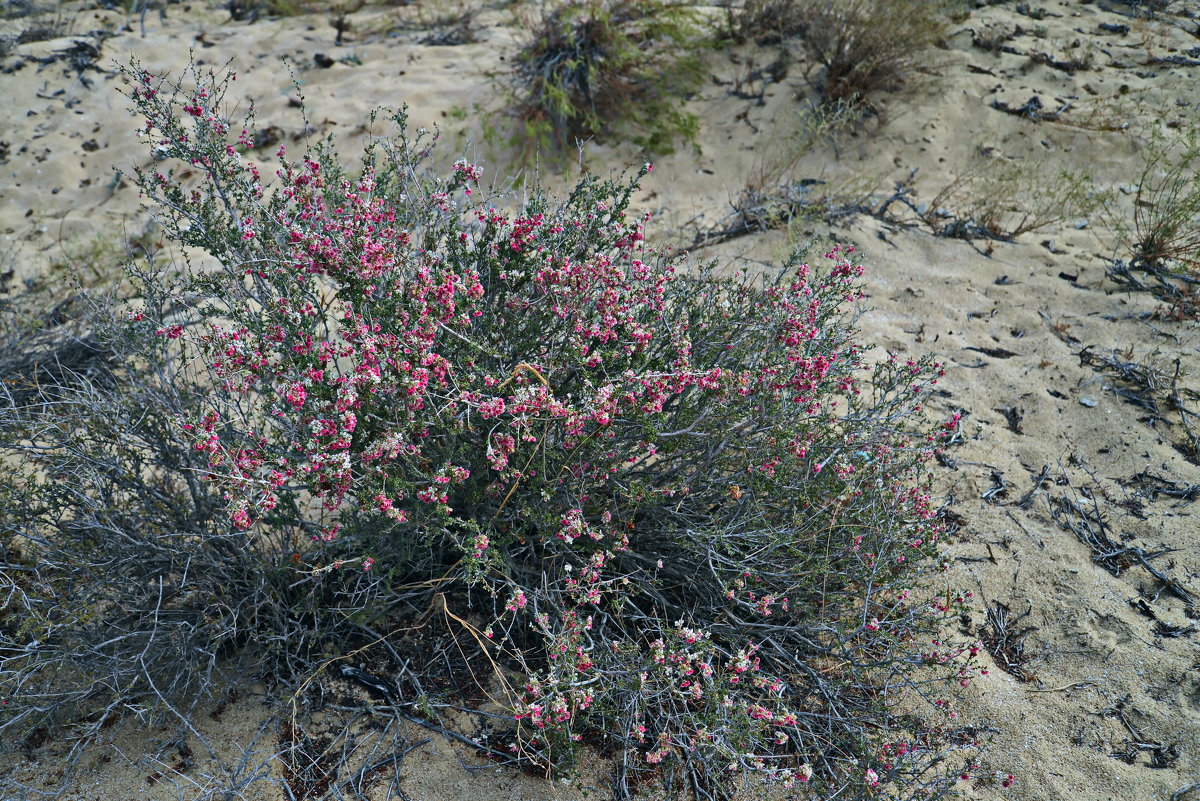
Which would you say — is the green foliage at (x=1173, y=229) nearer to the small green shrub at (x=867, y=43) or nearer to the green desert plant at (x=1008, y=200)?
the green desert plant at (x=1008, y=200)

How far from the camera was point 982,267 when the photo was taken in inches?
188

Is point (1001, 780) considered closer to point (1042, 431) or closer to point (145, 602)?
point (1042, 431)

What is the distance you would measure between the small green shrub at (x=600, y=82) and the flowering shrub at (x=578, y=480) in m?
3.21

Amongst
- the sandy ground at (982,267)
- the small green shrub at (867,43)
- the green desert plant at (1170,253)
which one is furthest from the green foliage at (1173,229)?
the small green shrub at (867,43)

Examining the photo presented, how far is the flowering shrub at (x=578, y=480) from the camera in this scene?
2242 millimetres

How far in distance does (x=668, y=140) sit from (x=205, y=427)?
468 centimetres

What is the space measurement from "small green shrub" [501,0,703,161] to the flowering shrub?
10.5ft

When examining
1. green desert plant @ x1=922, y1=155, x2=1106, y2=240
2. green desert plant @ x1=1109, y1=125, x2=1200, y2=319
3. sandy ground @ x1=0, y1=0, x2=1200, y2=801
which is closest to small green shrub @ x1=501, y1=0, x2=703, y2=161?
sandy ground @ x1=0, y1=0, x2=1200, y2=801

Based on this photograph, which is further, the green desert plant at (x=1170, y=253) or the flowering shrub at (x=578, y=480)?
the green desert plant at (x=1170, y=253)

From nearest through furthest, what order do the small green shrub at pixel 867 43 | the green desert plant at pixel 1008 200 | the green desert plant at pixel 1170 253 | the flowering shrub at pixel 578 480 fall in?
1. the flowering shrub at pixel 578 480
2. the green desert plant at pixel 1170 253
3. the green desert plant at pixel 1008 200
4. the small green shrub at pixel 867 43

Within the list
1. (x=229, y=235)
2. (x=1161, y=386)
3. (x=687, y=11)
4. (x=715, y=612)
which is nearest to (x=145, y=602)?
(x=229, y=235)

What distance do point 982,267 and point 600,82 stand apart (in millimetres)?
3213

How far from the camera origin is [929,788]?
2.36m

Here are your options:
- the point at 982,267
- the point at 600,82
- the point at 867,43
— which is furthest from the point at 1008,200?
the point at 600,82
